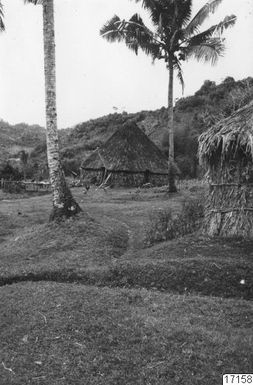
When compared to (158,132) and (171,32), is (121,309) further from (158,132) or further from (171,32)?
(158,132)

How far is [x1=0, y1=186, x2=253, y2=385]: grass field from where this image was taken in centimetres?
570

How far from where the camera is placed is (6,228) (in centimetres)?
1571

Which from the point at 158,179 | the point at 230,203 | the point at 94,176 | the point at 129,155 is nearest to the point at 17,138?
the point at 94,176

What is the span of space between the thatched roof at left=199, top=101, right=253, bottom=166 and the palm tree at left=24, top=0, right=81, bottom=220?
14.4 ft

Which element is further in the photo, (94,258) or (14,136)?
(14,136)

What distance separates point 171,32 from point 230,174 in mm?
13567

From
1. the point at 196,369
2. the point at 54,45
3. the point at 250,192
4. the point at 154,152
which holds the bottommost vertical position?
the point at 196,369

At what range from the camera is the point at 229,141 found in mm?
10672

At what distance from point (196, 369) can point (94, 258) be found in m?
5.79

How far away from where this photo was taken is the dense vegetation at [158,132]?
129ft

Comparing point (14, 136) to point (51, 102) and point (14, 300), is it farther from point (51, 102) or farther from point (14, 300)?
point (14, 300)

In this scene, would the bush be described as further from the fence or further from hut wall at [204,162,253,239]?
the fence

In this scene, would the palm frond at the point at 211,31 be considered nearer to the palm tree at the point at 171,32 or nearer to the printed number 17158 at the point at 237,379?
the palm tree at the point at 171,32

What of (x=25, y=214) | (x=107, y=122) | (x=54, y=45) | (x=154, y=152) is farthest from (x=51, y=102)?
(x=107, y=122)
